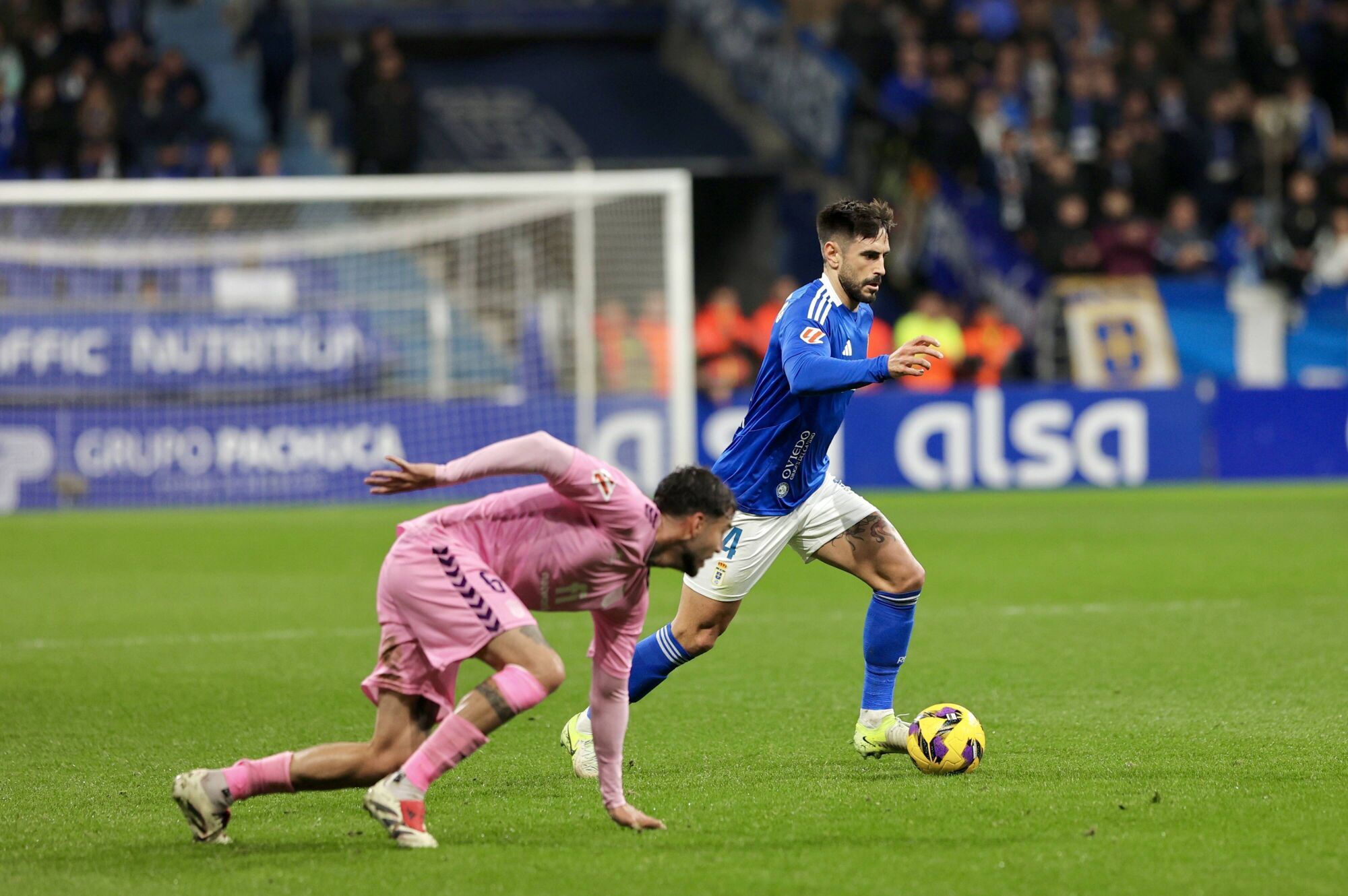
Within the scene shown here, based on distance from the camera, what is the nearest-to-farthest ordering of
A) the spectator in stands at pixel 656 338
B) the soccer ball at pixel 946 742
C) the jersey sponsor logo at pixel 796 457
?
1. the soccer ball at pixel 946 742
2. the jersey sponsor logo at pixel 796 457
3. the spectator in stands at pixel 656 338

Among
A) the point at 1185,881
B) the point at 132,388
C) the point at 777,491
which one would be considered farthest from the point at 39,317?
the point at 1185,881

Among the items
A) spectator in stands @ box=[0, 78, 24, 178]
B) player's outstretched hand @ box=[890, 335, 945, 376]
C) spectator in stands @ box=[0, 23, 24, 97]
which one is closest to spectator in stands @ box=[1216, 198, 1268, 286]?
spectator in stands @ box=[0, 78, 24, 178]

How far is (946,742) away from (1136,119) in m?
17.3

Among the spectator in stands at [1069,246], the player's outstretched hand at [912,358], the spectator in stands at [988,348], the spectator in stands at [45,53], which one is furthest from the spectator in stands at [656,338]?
the player's outstretched hand at [912,358]

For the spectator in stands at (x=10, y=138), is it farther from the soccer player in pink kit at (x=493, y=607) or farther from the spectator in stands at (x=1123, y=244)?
the soccer player in pink kit at (x=493, y=607)

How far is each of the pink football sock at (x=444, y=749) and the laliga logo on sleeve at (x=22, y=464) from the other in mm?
13471

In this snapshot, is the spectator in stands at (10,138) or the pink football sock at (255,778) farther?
the spectator in stands at (10,138)

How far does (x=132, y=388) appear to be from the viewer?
57.4 feet

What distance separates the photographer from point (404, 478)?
4.82 m

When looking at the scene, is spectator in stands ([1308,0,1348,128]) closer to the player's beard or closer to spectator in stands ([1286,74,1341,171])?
spectator in stands ([1286,74,1341,171])

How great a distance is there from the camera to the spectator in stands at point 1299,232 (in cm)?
1978

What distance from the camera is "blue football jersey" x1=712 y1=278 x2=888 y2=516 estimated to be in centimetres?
646

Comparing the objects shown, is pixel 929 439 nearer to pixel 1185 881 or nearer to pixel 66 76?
pixel 66 76

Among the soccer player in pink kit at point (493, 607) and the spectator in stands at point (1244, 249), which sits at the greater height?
the spectator in stands at point (1244, 249)
